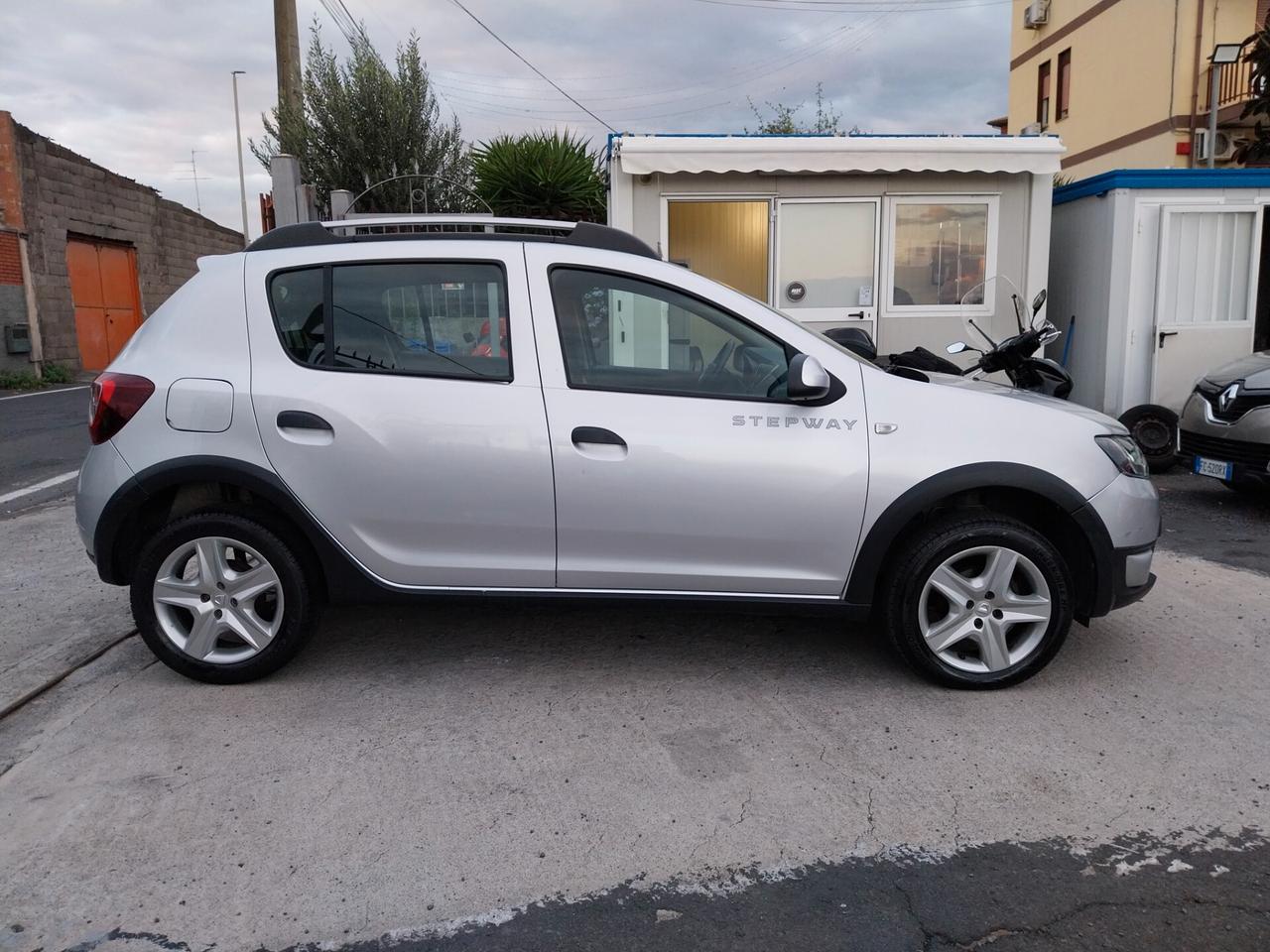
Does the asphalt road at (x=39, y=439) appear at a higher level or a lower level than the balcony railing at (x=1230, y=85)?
lower

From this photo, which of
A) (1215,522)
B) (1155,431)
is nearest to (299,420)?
(1215,522)

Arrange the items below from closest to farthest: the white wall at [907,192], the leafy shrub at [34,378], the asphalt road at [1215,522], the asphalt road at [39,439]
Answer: the asphalt road at [1215,522] → the asphalt road at [39,439] → the white wall at [907,192] → the leafy shrub at [34,378]

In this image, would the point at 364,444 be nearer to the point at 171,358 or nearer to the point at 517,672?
the point at 171,358

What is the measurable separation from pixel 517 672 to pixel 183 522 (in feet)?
4.59

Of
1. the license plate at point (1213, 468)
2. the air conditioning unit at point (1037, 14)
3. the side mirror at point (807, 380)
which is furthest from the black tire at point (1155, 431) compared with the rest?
the air conditioning unit at point (1037, 14)

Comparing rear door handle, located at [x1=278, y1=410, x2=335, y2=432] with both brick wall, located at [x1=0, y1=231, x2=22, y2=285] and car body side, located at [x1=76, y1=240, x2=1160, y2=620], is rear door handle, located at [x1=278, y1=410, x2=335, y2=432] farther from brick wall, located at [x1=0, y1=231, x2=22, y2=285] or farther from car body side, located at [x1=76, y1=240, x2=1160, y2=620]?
brick wall, located at [x1=0, y1=231, x2=22, y2=285]

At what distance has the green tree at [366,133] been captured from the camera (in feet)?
66.1

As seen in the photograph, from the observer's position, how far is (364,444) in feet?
12.0

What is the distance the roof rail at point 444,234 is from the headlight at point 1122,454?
187cm

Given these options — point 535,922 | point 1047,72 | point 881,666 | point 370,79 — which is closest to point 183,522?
point 535,922

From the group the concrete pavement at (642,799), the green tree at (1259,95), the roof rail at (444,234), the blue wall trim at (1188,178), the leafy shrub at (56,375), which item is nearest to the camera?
the concrete pavement at (642,799)

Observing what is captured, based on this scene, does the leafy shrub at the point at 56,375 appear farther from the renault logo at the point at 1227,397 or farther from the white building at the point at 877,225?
the renault logo at the point at 1227,397

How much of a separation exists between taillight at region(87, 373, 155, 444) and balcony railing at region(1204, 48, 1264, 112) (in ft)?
71.1

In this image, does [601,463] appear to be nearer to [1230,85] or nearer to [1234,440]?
[1234,440]
